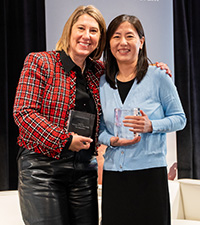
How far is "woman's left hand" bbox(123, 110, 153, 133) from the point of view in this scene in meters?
1.33

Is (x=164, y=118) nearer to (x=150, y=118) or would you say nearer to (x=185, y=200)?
(x=150, y=118)

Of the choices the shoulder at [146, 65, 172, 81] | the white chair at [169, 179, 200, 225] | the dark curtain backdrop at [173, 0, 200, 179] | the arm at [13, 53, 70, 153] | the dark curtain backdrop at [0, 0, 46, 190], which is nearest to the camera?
the arm at [13, 53, 70, 153]

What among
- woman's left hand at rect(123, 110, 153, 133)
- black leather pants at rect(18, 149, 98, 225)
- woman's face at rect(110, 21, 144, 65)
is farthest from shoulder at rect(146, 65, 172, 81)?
black leather pants at rect(18, 149, 98, 225)

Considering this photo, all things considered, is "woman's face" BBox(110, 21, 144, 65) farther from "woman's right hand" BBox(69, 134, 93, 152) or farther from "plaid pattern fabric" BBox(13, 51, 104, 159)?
"woman's right hand" BBox(69, 134, 93, 152)

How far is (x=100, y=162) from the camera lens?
268 cm

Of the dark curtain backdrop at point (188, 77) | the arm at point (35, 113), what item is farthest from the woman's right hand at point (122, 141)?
the dark curtain backdrop at point (188, 77)

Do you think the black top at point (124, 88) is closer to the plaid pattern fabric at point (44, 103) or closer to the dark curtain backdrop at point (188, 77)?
the plaid pattern fabric at point (44, 103)

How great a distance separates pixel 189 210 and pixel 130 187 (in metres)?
1.08

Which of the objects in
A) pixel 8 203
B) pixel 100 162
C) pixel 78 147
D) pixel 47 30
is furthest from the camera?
pixel 47 30

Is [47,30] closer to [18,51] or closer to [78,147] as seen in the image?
[18,51]

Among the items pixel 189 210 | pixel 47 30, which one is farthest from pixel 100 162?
pixel 47 30

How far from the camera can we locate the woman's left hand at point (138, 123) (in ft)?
4.37

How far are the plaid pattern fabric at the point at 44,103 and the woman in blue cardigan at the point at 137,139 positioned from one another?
0.74ft

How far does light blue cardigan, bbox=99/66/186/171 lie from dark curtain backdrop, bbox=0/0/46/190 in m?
1.85
